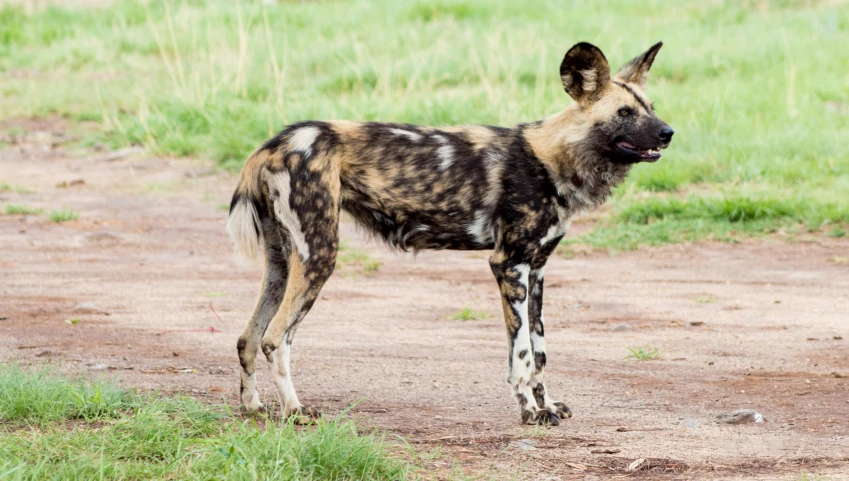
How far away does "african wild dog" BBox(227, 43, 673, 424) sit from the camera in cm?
415

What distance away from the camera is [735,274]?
750 cm

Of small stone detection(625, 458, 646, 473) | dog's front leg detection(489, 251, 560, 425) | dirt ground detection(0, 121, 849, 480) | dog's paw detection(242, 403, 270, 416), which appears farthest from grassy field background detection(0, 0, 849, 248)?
small stone detection(625, 458, 646, 473)

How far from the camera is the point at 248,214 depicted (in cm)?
424

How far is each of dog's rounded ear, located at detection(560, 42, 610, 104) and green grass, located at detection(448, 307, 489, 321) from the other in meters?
2.11

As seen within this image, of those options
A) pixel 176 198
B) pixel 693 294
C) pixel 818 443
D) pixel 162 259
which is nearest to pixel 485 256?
pixel 693 294

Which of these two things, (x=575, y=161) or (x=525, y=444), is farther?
(x=575, y=161)

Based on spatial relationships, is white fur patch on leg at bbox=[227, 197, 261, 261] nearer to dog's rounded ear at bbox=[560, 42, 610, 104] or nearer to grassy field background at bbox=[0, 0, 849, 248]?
dog's rounded ear at bbox=[560, 42, 610, 104]

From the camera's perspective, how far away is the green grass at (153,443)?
3137 millimetres

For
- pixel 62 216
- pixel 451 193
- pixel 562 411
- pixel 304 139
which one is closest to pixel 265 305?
pixel 304 139

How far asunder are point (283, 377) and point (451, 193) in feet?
3.26

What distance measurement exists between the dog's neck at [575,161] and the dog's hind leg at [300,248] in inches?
35.5

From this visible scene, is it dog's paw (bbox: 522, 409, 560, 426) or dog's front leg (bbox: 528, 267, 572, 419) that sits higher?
dog's front leg (bbox: 528, 267, 572, 419)

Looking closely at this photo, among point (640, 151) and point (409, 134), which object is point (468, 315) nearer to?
point (409, 134)

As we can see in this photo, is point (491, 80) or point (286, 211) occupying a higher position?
point (286, 211)
